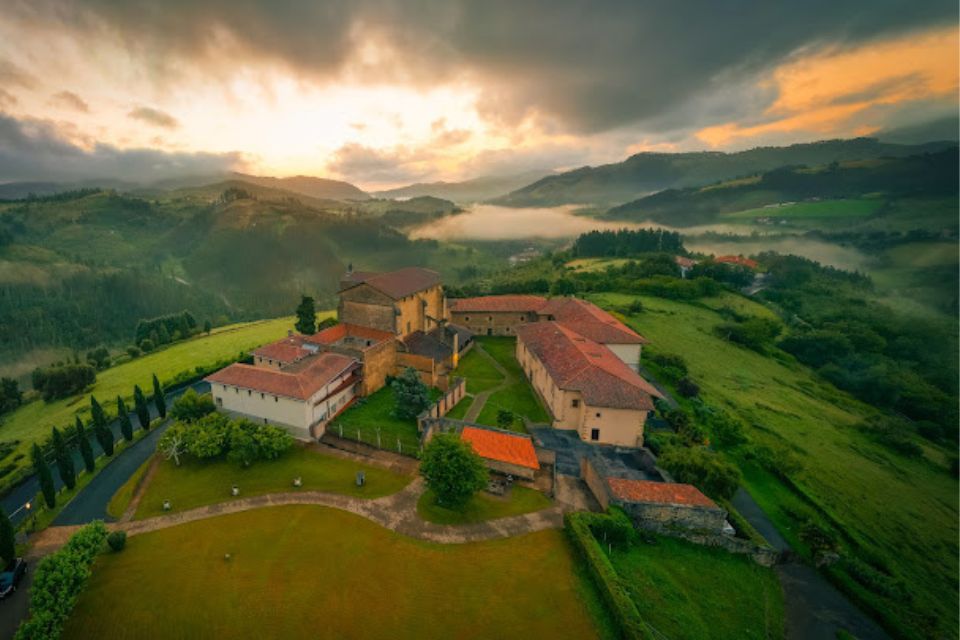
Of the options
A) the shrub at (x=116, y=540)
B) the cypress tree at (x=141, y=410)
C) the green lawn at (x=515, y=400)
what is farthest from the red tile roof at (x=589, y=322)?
the cypress tree at (x=141, y=410)

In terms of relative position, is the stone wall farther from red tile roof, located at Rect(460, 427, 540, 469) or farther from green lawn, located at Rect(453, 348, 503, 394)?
red tile roof, located at Rect(460, 427, 540, 469)

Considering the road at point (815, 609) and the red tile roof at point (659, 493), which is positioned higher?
the red tile roof at point (659, 493)

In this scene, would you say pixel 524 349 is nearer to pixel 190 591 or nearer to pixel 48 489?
pixel 190 591

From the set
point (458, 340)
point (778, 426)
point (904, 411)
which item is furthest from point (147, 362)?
point (904, 411)

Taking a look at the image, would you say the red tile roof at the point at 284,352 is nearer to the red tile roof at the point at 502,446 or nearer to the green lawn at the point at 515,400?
the green lawn at the point at 515,400

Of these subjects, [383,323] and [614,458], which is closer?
[614,458]

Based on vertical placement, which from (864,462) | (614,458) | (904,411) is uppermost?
(614,458)

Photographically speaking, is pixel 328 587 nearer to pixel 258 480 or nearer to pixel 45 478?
pixel 258 480
